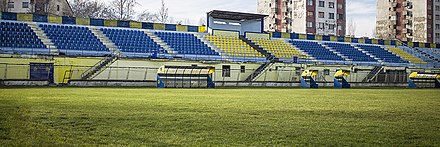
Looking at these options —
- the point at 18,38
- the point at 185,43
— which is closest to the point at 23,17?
the point at 18,38

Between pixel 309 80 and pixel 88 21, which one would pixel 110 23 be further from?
pixel 309 80

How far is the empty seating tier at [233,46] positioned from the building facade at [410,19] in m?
58.8

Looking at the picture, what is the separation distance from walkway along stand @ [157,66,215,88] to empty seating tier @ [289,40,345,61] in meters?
18.6

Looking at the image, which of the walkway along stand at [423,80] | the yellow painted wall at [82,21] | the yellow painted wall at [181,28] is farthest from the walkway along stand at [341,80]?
the yellow painted wall at [82,21]

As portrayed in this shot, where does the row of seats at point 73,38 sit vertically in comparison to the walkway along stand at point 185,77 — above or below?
above

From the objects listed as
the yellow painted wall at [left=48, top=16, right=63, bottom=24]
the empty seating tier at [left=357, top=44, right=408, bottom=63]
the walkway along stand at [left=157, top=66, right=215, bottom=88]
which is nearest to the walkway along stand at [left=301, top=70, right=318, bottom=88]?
the walkway along stand at [left=157, top=66, right=215, bottom=88]

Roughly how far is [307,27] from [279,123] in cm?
7702

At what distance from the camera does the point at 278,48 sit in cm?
4675

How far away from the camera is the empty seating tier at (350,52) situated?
165 ft

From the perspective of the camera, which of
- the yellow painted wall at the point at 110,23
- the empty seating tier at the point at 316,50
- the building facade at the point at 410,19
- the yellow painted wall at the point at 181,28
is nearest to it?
the yellow painted wall at the point at 110,23

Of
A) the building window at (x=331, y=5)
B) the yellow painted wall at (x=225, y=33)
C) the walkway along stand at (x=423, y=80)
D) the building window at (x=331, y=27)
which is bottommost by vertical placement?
the walkway along stand at (x=423, y=80)

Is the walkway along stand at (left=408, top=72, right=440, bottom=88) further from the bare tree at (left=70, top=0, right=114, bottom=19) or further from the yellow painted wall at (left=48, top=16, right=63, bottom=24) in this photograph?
the bare tree at (left=70, top=0, right=114, bottom=19)

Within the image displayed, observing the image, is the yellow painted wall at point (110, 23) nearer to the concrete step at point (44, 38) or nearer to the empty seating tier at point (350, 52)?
the concrete step at point (44, 38)

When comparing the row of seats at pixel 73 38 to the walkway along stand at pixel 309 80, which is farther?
the walkway along stand at pixel 309 80
